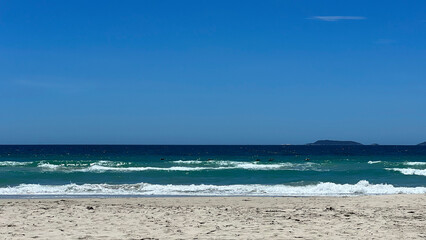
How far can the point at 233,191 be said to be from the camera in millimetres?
19547

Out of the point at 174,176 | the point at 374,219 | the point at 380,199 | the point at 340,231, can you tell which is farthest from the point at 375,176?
the point at 340,231

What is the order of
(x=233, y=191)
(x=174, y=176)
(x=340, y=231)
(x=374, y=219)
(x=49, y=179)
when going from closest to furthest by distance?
(x=340, y=231), (x=374, y=219), (x=233, y=191), (x=49, y=179), (x=174, y=176)

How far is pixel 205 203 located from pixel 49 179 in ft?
46.2

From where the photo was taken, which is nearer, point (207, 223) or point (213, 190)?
point (207, 223)

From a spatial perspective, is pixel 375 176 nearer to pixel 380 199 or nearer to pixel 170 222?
pixel 380 199

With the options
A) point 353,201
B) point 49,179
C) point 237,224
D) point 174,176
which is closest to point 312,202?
point 353,201

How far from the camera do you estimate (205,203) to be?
551 inches

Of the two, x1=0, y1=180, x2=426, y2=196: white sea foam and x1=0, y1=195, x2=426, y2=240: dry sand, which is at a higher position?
x1=0, y1=195, x2=426, y2=240: dry sand

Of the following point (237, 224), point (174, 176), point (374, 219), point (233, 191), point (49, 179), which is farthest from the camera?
point (174, 176)

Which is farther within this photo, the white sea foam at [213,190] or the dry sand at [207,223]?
the white sea foam at [213,190]

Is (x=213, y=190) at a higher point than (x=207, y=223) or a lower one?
lower

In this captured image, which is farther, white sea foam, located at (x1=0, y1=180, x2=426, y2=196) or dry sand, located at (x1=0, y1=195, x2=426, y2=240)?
white sea foam, located at (x1=0, y1=180, x2=426, y2=196)

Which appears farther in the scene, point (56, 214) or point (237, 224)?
point (56, 214)

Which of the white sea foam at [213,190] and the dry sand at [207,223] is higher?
the dry sand at [207,223]
